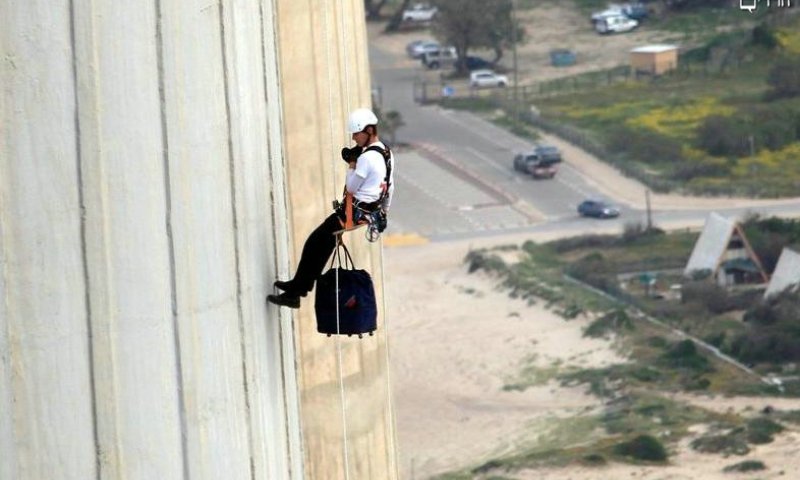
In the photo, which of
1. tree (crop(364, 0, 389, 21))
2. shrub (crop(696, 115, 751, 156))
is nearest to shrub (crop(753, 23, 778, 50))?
shrub (crop(696, 115, 751, 156))

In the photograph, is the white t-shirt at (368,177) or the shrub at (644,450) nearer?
the white t-shirt at (368,177)

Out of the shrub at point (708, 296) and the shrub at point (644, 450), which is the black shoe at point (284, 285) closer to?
the shrub at point (644, 450)

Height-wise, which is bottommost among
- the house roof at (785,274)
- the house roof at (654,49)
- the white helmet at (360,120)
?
the house roof at (785,274)

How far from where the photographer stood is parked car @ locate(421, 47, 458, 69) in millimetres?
96500

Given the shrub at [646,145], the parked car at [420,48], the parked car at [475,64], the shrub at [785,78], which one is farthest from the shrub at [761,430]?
the parked car at [420,48]

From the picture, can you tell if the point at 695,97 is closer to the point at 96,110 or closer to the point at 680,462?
the point at 680,462

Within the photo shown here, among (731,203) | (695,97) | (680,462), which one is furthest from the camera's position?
(695,97)

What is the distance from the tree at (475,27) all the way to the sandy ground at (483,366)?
2286cm

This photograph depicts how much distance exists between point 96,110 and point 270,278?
92 centimetres

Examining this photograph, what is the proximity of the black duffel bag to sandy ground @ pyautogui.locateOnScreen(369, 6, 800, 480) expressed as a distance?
31.6 m

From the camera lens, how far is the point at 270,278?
229 inches

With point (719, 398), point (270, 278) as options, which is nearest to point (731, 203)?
point (719, 398)

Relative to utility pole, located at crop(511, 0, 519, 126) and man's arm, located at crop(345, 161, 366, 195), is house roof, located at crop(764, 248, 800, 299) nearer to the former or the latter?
utility pole, located at crop(511, 0, 519, 126)

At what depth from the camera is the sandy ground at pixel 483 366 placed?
3928 cm
